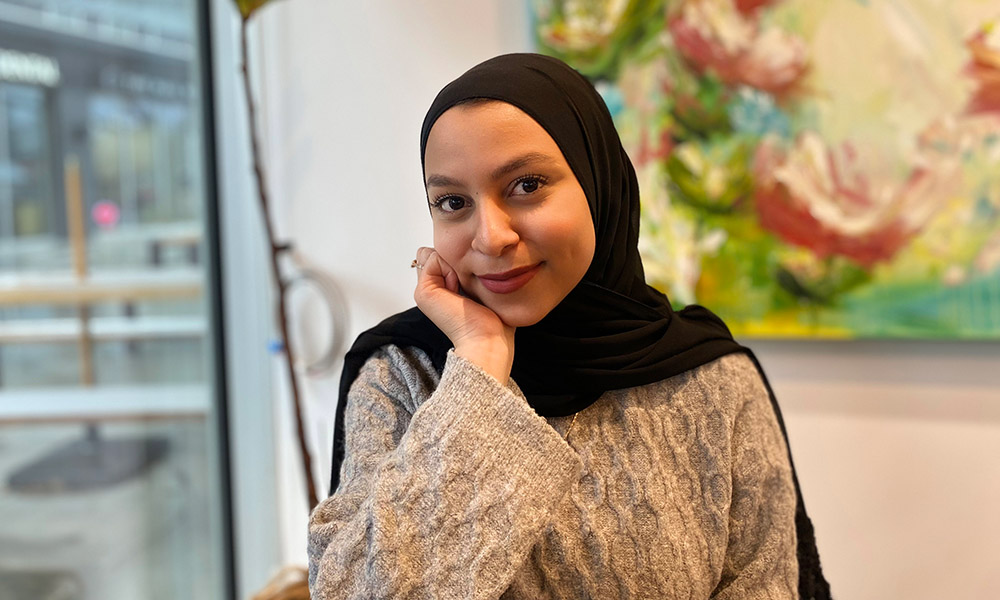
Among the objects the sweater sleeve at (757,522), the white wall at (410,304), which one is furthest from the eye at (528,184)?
the white wall at (410,304)

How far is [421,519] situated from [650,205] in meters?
1.07

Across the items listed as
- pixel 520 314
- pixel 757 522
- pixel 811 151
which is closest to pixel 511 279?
pixel 520 314

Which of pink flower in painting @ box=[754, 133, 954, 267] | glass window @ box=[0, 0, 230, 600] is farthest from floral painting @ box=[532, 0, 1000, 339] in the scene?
glass window @ box=[0, 0, 230, 600]

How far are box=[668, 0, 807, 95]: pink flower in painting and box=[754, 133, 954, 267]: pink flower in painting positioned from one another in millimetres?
134

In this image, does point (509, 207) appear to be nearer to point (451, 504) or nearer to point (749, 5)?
point (451, 504)

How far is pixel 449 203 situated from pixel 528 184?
0.09 metres

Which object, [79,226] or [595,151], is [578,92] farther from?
[79,226]

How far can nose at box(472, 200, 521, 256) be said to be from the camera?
794 mm

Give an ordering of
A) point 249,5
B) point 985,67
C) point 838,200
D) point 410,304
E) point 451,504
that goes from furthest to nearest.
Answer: point 410,304
point 249,5
point 838,200
point 985,67
point 451,504

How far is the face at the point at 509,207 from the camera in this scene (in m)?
0.80

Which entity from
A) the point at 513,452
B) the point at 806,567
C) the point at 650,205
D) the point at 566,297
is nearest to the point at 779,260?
the point at 650,205

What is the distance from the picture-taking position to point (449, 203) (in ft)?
2.76

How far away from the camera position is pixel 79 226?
73.4 inches

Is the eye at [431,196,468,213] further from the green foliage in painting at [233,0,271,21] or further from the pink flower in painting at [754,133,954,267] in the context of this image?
the green foliage in painting at [233,0,271,21]
